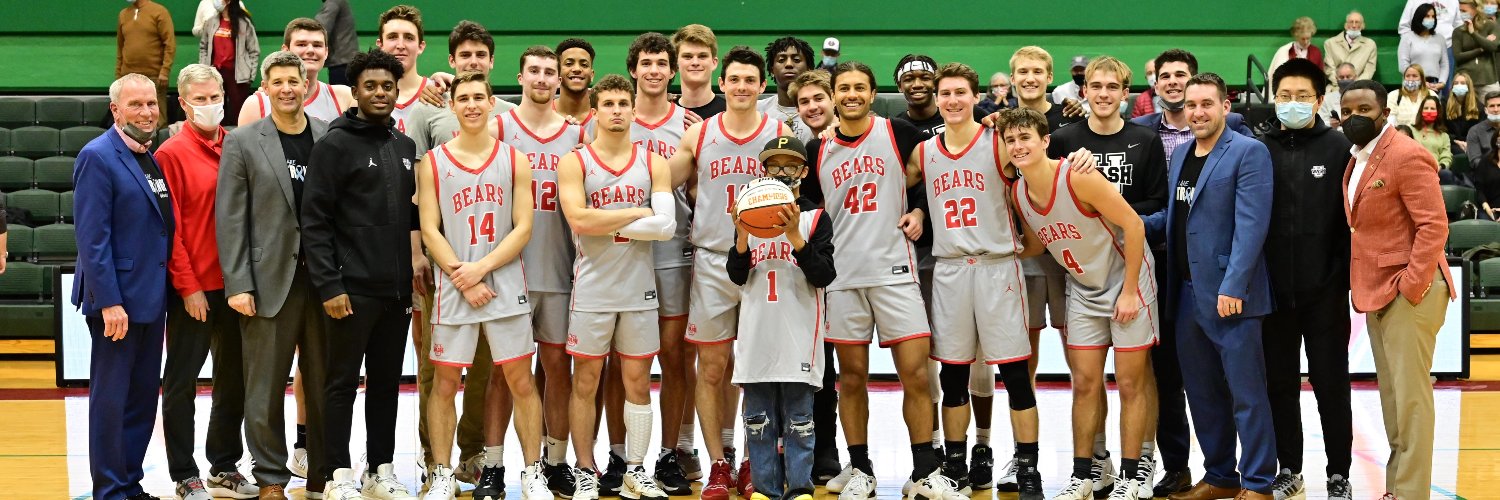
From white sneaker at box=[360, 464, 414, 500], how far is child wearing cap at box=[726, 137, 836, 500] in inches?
Answer: 59.8

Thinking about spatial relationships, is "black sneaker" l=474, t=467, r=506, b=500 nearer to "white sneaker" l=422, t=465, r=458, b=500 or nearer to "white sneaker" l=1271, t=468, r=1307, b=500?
"white sneaker" l=422, t=465, r=458, b=500

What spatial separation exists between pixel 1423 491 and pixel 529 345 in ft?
12.1

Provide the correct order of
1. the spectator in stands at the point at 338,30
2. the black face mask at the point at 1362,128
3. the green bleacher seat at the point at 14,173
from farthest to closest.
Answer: the green bleacher seat at the point at 14,173 → the spectator in stands at the point at 338,30 → the black face mask at the point at 1362,128

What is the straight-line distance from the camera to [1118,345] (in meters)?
5.82

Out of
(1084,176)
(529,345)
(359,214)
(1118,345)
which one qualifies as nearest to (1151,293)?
(1118,345)

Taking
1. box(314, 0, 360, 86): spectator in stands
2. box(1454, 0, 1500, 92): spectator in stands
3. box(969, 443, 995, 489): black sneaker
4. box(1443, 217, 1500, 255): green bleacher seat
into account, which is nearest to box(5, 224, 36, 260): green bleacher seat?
box(314, 0, 360, 86): spectator in stands

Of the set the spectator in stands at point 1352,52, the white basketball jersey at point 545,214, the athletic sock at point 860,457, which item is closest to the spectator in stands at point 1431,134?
the spectator in stands at point 1352,52

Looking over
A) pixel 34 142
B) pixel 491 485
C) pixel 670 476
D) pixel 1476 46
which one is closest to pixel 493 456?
pixel 491 485

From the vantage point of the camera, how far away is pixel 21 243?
11844 millimetres

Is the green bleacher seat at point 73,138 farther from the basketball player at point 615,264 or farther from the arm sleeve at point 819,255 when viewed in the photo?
the arm sleeve at point 819,255

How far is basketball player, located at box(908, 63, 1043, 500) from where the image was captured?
5836mm

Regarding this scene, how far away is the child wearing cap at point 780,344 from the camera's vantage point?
5.61 m

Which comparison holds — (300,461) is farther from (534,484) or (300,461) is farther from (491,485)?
(534,484)

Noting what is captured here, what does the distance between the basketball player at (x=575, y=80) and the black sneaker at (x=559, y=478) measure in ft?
5.15
